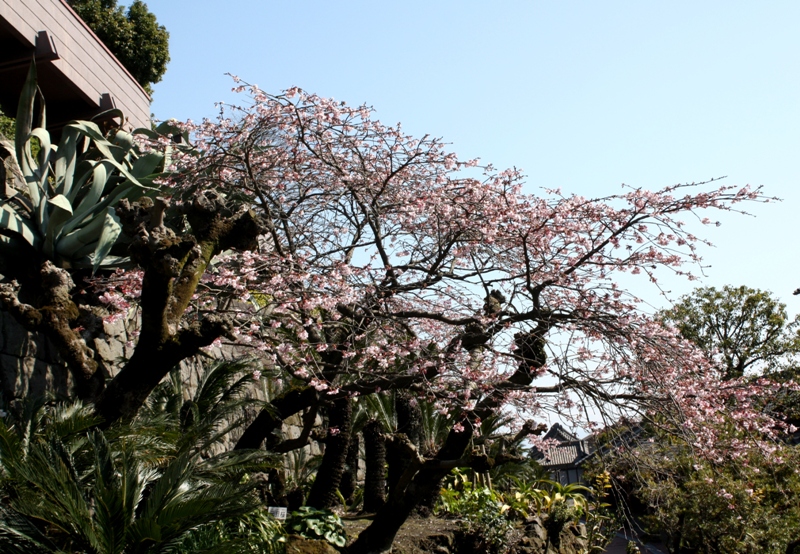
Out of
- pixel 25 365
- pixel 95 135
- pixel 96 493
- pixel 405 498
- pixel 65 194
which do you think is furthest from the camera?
pixel 95 135

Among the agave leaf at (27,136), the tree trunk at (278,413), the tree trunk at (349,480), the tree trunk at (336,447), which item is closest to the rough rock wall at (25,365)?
the agave leaf at (27,136)

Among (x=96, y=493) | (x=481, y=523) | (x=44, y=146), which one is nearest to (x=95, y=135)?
(x=44, y=146)

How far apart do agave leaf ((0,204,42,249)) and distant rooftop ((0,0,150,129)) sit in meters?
3.91

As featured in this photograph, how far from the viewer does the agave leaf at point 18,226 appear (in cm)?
829

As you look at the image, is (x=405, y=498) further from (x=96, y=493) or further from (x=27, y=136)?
(x=27, y=136)

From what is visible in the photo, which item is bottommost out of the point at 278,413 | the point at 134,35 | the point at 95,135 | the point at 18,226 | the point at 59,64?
the point at 278,413

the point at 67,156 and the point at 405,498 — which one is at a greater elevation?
the point at 67,156

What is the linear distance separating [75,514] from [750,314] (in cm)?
2589

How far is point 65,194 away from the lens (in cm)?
941

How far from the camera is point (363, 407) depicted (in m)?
12.8

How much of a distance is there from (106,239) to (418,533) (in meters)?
6.25

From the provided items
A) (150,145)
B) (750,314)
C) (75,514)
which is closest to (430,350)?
(75,514)

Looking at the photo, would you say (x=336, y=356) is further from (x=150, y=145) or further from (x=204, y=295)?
(x=150, y=145)

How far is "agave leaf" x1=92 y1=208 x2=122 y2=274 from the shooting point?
8.62 meters
